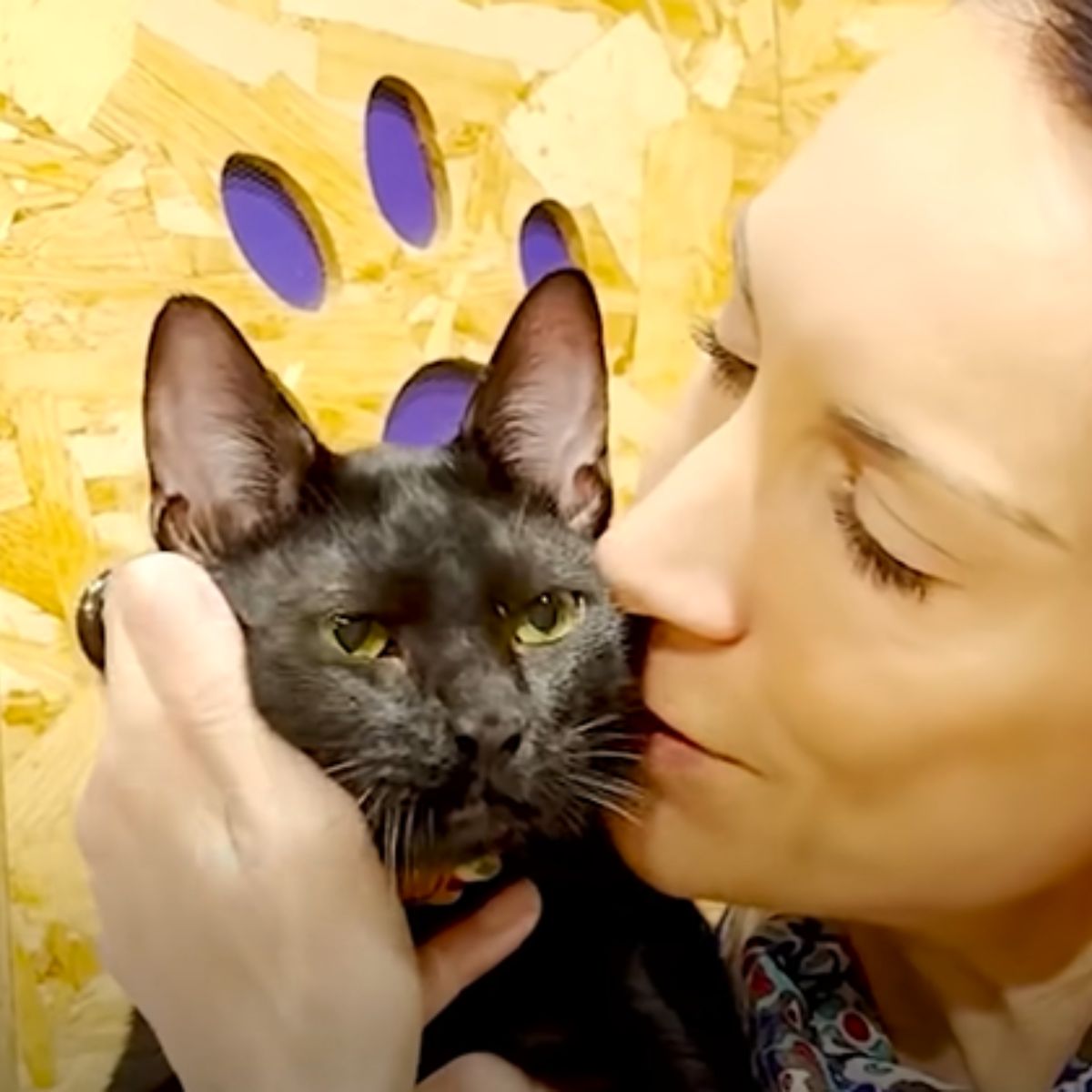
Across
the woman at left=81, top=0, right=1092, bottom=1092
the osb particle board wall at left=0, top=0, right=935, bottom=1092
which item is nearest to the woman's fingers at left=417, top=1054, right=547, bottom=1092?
the woman at left=81, top=0, right=1092, bottom=1092

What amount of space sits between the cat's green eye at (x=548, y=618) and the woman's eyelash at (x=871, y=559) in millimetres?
213

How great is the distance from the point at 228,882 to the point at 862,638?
0.33 m

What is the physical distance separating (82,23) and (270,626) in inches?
21.2

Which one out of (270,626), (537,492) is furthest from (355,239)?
(270,626)

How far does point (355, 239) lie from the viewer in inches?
57.6

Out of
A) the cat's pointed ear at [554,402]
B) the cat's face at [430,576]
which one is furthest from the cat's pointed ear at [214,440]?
the cat's pointed ear at [554,402]

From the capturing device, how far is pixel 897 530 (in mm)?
848

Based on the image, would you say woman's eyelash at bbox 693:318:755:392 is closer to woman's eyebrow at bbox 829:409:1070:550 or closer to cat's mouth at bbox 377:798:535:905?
woman's eyebrow at bbox 829:409:1070:550

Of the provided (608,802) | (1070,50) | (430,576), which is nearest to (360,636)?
(430,576)

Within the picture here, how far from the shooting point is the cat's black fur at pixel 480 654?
0.98 meters

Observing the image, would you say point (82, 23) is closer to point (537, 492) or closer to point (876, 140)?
point (537, 492)

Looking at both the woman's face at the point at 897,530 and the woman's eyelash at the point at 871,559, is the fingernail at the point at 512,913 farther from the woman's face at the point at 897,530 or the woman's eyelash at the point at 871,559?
the woman's eyelash at the point at 871,559

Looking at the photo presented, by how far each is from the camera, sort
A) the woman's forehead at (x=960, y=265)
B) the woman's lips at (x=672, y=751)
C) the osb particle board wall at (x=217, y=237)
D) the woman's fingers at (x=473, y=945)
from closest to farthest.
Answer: the woman's forehead at (x=960, y=265)
the woman's lips at (x=672, y=751)
the woman's fingers at (x=473, y=945)
the osb particle board wall at (x=217, y=237)

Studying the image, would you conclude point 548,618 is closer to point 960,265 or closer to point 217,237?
point 960,265
